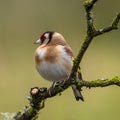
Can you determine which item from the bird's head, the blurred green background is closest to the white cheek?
the bird's head

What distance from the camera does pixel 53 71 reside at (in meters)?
7.48

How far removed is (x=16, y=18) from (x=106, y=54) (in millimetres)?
2267

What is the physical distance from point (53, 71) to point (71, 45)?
586 cm

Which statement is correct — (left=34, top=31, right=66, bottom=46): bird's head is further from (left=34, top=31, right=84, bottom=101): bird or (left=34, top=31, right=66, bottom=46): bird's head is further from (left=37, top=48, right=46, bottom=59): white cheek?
(left=37, top=48, right=46, bottom=59): white cheek

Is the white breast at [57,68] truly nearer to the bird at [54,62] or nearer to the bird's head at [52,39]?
the bird at [54,62]

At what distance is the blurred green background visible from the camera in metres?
10.9

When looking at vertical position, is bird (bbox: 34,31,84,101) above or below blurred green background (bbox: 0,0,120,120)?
below

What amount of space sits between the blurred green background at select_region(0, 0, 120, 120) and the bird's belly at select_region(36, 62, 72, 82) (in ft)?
5.01

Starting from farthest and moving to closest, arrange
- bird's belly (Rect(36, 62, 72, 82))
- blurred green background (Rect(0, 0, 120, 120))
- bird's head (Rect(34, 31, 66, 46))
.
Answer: blurred green background (Rect(0, 0, 120, 120))
bird's head (Rect(34, 31, 66, 46))
bird's belly (Rect(36, 62, 72, 82))

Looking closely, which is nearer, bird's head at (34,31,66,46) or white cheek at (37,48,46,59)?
white cheek at (37,48,46,59)

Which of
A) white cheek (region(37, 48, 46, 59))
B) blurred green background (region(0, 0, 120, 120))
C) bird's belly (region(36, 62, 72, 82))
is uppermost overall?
blurred green background (region(0, 0, 120, 120))

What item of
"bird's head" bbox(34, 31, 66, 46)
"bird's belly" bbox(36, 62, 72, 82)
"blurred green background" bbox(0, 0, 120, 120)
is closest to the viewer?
"bird's belly" bbox(36, 62, 72, 82)

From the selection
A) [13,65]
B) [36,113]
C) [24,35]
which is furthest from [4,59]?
[36,113]

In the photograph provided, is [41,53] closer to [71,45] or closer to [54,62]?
[54,62]
